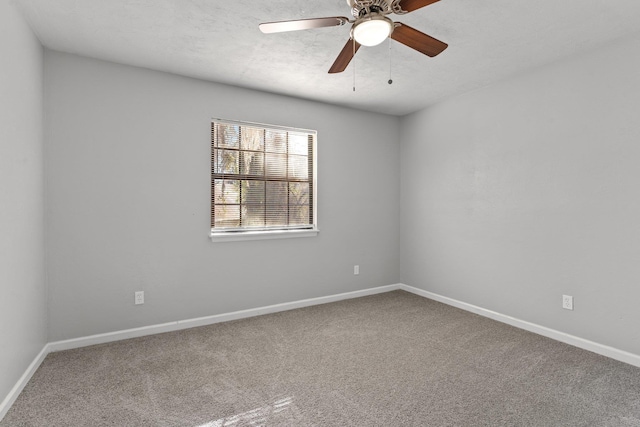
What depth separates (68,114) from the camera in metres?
2.76

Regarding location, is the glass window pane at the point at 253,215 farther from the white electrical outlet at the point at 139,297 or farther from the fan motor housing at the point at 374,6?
the fan motor housing at the point at 374,6

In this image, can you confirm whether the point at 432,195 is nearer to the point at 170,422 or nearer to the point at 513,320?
the point at 513,320

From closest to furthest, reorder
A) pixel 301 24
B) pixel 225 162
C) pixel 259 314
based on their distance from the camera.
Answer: pixel 301 24, pixel 225 162, pixel 259 314

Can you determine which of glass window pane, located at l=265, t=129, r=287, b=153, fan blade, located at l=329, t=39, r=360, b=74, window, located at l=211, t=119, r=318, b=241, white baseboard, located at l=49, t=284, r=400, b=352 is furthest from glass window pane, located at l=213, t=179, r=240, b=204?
fan blade, located at l=329, t=39, r=360, b=74

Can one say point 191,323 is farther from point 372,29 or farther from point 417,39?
point 417,39

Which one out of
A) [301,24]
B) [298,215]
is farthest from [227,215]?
[301,24]

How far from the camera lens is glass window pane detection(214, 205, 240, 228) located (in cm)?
A: 350

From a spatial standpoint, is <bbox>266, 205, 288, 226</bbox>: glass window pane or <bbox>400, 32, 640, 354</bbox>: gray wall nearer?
<bbox>400, 32, 640, 354</bbox>: gray wall

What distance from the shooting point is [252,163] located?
3.69 metres

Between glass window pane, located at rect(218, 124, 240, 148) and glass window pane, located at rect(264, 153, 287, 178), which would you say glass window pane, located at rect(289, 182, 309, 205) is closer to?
glass window pane, located at rect(264, 153, 287, 178)

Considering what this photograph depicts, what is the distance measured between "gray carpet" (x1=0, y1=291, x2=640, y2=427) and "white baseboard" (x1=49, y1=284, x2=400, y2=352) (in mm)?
85

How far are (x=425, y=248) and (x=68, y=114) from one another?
407 cm

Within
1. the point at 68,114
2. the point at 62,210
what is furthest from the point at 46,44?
the point at 62,210

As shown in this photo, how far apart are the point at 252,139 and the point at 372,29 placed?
2.22m
